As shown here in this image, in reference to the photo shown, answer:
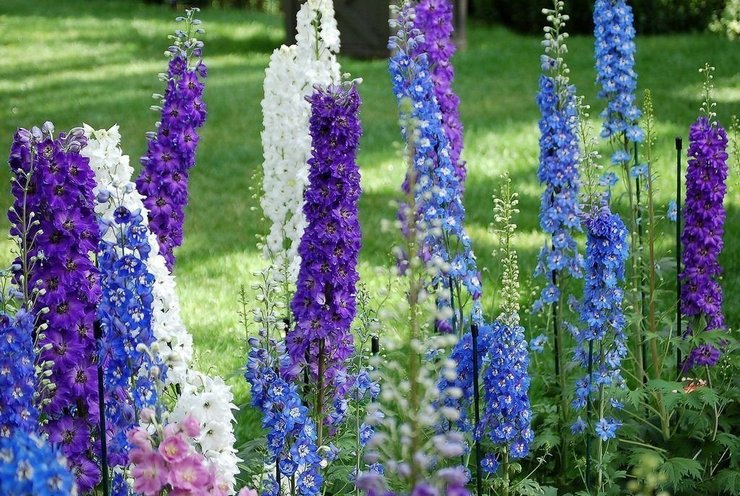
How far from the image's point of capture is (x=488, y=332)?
11.4ft

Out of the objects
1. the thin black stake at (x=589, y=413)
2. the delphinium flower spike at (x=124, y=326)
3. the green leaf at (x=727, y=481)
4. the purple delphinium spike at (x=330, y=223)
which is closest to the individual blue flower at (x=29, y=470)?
the delphinium flower spike at (x=124, y=326)

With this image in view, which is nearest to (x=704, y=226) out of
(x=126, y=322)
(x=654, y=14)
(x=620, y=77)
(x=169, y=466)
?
(x=620, y=77)

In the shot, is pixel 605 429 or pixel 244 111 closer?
pixel 605 429

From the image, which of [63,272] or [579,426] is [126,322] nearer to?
[63,272]

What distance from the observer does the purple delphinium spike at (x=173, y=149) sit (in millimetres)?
3848

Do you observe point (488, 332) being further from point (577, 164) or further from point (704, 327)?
point (704, 327)

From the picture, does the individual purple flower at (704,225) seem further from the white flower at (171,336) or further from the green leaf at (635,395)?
the white flower at (171,336)

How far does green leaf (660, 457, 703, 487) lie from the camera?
3707mm

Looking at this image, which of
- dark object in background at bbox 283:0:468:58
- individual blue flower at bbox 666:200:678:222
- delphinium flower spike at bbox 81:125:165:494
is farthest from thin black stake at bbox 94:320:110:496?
dark object in background at bbox 283:0:468:58

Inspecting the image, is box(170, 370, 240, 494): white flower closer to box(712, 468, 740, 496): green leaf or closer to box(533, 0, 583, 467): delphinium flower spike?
box(533, 0, 583, 467): delphinium flower spike

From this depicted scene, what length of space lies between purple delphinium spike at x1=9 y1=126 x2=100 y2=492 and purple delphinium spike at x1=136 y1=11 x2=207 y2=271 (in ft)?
2.40

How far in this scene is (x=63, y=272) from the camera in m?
3.05

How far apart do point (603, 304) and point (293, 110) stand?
134cm

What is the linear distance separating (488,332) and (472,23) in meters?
13.1
